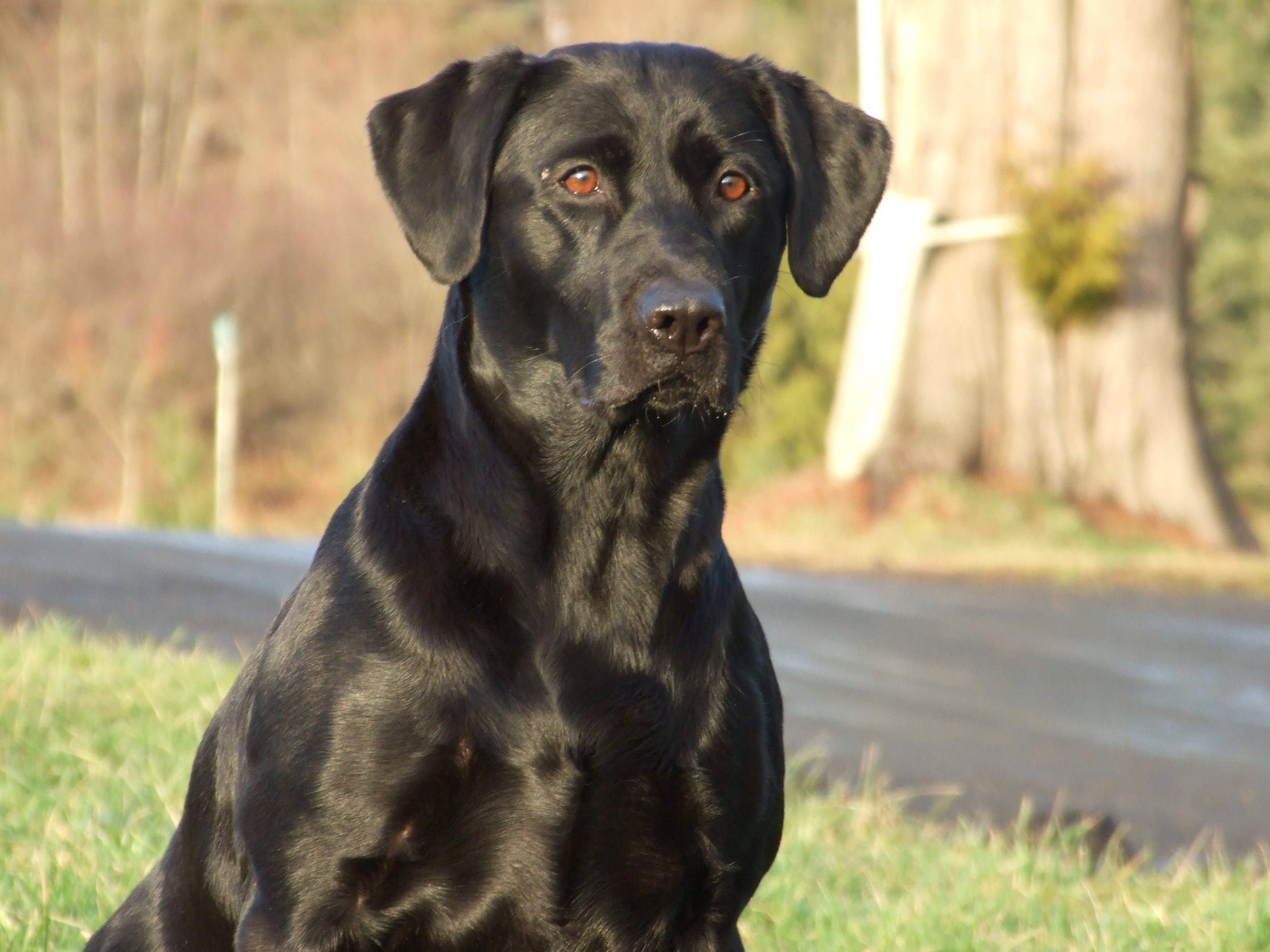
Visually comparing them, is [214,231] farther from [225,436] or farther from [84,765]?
[84,765]

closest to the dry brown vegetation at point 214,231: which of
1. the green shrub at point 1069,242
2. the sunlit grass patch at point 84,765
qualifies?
the green shrub at point 1069,242

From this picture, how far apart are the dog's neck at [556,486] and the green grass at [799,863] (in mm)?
1185

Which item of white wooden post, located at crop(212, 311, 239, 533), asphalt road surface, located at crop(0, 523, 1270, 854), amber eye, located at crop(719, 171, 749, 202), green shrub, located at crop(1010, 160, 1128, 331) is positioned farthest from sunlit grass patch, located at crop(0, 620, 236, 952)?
white wooden post, located at crop(212, 311, 239, 533)

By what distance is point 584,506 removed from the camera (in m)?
2.83

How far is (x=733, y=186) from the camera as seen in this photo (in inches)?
117

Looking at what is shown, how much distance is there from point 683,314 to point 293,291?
86.4 feet

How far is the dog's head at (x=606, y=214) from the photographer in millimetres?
2734

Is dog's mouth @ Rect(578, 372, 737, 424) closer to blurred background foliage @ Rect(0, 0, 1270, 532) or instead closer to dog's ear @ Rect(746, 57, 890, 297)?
dog's ear @ Rect(746, 57, 890, 297)

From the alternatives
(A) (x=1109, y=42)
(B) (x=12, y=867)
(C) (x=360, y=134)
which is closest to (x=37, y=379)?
(C) (x=360, y=134)

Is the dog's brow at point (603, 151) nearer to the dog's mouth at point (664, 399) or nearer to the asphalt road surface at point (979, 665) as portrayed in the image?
the dog's mouth at point (664, 399)

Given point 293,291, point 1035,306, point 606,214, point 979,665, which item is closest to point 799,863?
point 606,214

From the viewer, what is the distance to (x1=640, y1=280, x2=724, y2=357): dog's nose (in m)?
2.66

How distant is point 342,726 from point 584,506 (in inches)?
23.8

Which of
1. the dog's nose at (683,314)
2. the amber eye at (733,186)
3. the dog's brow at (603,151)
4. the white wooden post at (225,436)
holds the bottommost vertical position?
the white wooden post at (225,436)
